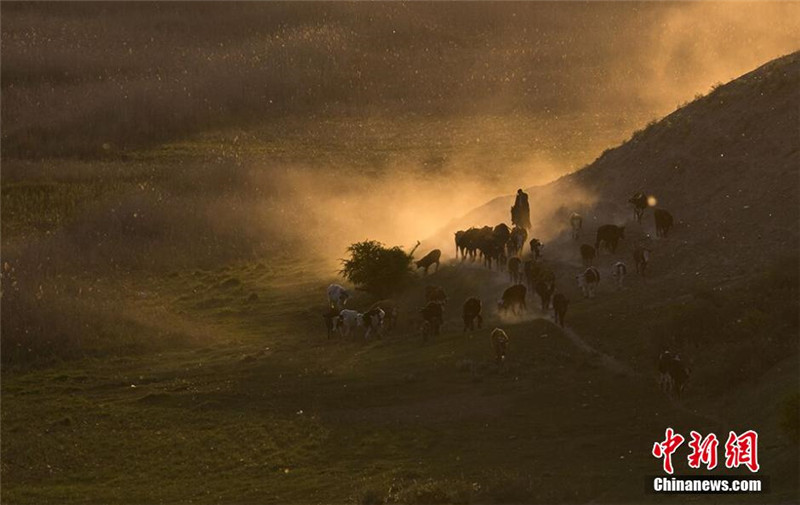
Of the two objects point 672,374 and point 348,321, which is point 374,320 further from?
Answer: point 672,374

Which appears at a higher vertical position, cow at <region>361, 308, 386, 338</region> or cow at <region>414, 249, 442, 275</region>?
cow at <region>414, 249, 442, 275</region>

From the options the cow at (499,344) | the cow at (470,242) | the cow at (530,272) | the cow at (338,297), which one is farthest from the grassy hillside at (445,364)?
the cow at (530,272)

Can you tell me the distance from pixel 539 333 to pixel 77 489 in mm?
16103

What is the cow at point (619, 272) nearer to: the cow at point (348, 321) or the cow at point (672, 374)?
the cow at point (672, 374)

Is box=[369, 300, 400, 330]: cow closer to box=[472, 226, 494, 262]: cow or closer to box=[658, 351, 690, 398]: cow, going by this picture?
box=[472, 226, 494, 262]: cow

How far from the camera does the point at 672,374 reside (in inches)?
1724

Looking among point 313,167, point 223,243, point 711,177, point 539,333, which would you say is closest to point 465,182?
point 313,167

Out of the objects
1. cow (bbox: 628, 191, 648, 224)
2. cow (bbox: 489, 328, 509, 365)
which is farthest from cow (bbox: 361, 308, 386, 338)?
cow (bbox: 628, 191, 648, 224)

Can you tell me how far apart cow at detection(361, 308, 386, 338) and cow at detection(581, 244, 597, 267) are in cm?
776

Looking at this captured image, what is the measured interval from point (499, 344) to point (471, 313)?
4.30 m

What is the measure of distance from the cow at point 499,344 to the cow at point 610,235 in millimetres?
8238

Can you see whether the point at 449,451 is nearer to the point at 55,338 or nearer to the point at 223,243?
the point at 55,338

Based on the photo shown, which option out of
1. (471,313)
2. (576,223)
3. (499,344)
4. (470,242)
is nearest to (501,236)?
(470,242)

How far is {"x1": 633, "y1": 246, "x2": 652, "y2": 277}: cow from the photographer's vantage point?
52.6m
